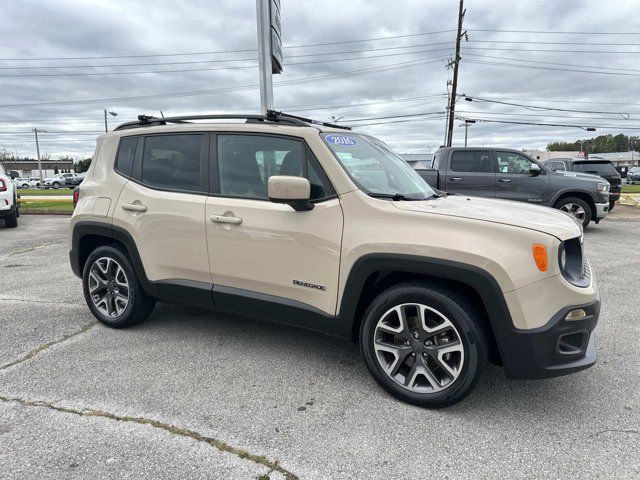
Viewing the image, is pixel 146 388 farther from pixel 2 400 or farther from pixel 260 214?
pixel 260 214

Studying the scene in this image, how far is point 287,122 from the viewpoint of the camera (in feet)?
11.3

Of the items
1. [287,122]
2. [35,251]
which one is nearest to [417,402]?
[287,122]

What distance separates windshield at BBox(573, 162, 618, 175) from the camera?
47.3ft

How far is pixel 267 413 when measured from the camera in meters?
2.80

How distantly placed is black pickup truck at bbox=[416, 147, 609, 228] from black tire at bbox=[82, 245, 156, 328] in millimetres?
7364

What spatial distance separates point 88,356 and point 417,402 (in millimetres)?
2607

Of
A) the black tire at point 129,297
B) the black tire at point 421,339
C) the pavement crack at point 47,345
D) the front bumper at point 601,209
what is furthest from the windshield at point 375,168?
the front bumper at point 601,209

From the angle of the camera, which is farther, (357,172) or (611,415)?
(357,172)

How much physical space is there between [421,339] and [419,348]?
61 mm

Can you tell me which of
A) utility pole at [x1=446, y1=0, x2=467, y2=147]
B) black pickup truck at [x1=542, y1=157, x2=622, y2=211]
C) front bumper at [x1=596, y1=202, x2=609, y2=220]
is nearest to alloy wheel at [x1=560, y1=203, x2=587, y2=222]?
front bumper at [x1=596, y1=202, x2=609, y2=220]

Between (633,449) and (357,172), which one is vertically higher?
(357,172)

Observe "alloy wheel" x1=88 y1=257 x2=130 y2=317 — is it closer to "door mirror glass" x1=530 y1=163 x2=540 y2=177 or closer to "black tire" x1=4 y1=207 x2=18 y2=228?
"black tire" x1=4 y1=207 x2=18 y2=228

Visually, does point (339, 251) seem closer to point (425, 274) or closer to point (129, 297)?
point (425, 274)

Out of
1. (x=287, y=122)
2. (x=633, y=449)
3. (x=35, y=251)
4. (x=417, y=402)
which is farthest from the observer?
(x=35, y=251)
